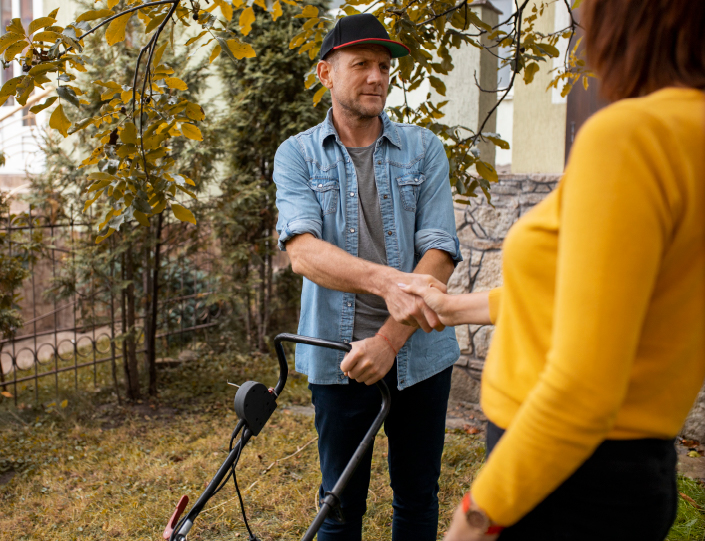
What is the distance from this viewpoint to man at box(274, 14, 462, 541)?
226 cm

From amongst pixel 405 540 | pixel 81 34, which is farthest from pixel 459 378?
pixel 81 34

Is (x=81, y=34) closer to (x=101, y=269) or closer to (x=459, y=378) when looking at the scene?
(x=101, y=269)

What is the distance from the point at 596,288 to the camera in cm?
83

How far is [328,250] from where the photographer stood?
2.08 m

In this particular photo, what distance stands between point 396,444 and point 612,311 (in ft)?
5.42

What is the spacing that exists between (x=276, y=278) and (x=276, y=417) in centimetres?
231

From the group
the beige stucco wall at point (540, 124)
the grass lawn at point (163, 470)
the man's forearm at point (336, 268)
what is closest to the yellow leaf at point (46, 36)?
the man's forearm at point (336, 268)

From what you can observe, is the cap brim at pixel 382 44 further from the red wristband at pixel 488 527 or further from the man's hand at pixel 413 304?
the red wristband at pixel 488 527

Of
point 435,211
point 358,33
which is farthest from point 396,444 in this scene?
point 358,33

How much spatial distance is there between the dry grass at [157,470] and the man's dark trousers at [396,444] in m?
1.10

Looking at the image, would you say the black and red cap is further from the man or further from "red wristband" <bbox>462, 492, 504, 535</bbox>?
"red wristband" <bbox>462, 492, 504, 535</bbox>

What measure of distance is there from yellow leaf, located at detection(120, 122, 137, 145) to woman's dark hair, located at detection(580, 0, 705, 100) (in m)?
2.10

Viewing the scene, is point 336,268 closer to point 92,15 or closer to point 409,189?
point 409,189

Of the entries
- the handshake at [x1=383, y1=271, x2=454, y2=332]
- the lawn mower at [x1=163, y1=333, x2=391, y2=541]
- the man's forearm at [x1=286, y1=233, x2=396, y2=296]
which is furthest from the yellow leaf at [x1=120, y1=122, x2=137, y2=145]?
the handshake at [x1=383, y1=271, x2=454, y2=332]
